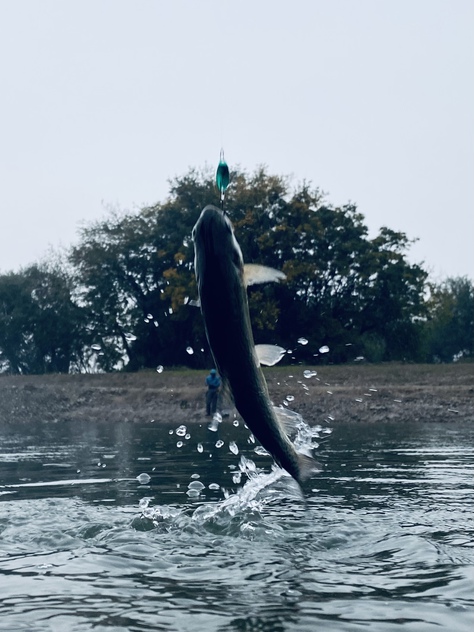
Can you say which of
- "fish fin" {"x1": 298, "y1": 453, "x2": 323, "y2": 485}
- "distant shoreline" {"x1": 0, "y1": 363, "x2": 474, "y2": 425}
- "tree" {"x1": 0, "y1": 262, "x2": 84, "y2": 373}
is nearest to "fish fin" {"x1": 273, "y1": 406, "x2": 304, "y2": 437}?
"fish fin" {"x1": 298, "y1": 453, "x2": 323, "y2": 485}

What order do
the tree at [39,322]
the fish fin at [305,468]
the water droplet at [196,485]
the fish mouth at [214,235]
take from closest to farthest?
1. the fish mouth at [214,235]
2. the fish fin at [305,468]
3. the water droplet at [196,485]
4. the tree at [39,322]

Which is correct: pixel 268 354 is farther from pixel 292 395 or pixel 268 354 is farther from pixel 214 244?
pixel 292 395

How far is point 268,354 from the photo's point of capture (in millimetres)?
6934

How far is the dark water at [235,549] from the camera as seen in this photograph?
24.0ft

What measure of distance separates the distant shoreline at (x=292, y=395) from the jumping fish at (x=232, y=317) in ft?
74.9

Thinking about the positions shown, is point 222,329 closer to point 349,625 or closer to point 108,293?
point 349,625

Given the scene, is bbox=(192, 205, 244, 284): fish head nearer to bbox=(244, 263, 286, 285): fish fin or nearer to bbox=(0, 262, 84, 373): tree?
bbox=(244, 263, 286, 285): fish fin

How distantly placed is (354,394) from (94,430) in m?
8.68

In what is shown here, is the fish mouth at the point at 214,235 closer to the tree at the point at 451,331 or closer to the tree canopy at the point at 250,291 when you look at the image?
the tree canopy at the point at 250,291

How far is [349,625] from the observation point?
6984 mm

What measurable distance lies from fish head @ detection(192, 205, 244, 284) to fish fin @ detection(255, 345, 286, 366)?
0.88m

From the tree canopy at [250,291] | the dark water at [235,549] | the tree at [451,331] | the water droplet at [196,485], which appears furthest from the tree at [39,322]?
the water droplet at [196,485]

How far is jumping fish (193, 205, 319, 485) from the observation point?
6.07 metres

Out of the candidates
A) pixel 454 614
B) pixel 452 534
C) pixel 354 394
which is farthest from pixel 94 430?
pixel 454 614
